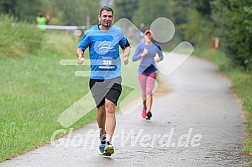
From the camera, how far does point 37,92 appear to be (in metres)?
19.2

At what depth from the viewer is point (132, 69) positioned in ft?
103

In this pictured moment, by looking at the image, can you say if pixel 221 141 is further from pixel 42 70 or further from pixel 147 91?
pixel 42 70

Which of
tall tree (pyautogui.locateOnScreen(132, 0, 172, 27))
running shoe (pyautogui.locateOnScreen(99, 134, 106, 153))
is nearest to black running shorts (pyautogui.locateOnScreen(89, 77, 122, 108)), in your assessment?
running shoe (pyautogui.locateOnScreen(99, 134, 106, 153))

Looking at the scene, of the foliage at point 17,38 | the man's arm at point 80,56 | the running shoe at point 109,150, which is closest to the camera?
the running shoe at point 109,150

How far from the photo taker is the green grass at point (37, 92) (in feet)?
38.0

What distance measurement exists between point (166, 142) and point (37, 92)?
8.11m

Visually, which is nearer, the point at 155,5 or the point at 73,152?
the point at 73,152

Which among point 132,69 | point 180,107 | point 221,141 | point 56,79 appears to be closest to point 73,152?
point 221,141

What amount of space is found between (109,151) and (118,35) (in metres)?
1.84

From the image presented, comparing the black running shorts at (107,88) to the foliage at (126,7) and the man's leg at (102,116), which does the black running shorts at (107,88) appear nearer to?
the man's leg at (102,116)

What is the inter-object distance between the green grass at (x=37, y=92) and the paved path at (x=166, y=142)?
49cm

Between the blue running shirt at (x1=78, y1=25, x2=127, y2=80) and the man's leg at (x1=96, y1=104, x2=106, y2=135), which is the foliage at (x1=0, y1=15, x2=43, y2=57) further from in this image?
the blue running shirt at (x1=78, y1=25, x2=127, y2=80)

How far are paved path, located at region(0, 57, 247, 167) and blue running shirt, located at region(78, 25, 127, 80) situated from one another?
4.31ft

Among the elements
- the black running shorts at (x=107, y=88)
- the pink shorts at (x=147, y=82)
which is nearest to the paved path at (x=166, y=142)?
the pink shorts at (x=147, y=82)
